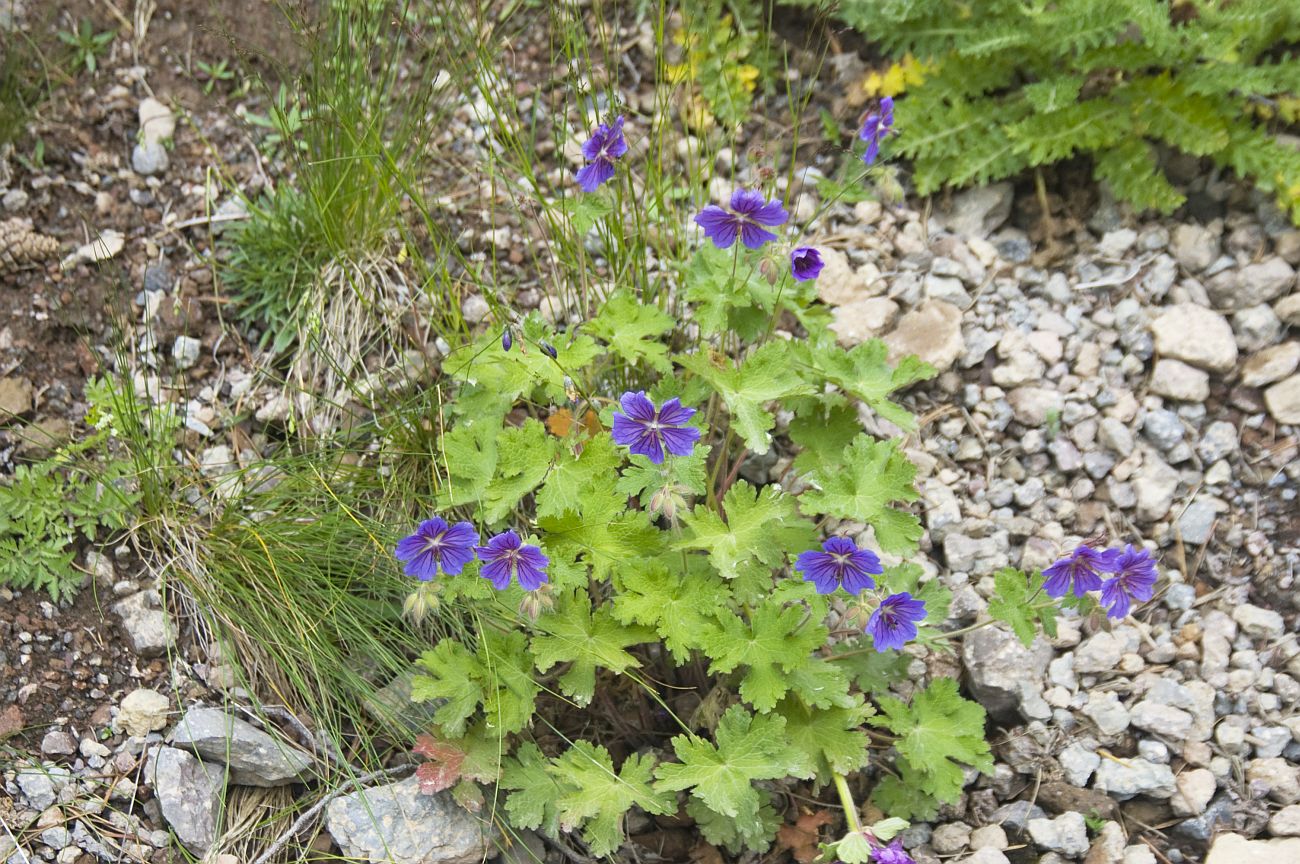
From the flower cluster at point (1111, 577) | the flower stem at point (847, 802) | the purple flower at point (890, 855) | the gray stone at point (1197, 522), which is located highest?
the flower cluster at point (1111, 577)

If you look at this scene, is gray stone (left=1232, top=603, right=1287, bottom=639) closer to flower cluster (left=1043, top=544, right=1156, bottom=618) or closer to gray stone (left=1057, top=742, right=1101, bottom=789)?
gray stone (left=1057, top=742, right=1101, bottom=789)

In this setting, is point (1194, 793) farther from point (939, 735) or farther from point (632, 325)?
point (632, 325)

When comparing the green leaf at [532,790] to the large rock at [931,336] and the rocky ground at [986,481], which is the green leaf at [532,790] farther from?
the large rock at [931,336]

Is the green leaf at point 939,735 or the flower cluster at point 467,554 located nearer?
the flower cluster at point 467,554

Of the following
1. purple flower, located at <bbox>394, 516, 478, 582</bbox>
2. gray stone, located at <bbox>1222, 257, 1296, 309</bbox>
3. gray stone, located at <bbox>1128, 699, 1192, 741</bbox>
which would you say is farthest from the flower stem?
gray stone, located at <bbox>1222, 257, 1296, 309</bbox>

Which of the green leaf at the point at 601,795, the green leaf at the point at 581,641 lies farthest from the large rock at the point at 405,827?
the green leaf at the point at 581,641

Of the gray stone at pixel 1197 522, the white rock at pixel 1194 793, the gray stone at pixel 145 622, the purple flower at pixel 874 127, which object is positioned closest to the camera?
the white rock at pixel 1194 793

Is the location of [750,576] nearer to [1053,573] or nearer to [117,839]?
[1053,573]

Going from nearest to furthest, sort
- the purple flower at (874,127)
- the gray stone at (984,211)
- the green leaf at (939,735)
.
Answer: the green leaf at (939,735) < the purple flower at (874,127) < the gray stone at (984,211)

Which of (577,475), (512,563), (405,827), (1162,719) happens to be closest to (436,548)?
(512,563)
